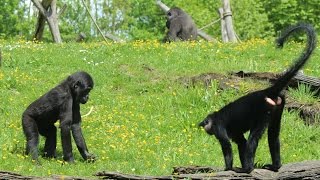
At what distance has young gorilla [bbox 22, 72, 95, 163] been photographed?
10.7m

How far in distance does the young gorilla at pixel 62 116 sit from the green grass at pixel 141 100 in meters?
0.28

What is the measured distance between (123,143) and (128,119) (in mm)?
1900

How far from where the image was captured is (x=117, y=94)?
15844mm

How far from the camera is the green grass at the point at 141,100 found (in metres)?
10.9

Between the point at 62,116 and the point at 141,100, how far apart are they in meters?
4.48

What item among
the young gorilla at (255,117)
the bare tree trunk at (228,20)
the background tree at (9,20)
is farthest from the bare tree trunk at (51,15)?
the background tree at (9,20)

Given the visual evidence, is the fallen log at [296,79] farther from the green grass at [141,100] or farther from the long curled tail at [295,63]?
the long curled tail at [295,63]

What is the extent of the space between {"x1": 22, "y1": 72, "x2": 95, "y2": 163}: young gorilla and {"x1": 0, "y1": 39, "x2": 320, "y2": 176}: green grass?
0.93 ft

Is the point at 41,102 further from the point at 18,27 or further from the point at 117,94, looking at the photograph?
the point at 18,27

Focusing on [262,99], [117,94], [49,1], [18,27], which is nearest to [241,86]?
[117,94]

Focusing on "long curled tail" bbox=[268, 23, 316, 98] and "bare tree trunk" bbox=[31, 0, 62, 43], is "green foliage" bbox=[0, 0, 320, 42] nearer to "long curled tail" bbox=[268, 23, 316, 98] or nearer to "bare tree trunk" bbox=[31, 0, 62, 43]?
"bare tree trunk" bbox=[31, 0, 62, 43]

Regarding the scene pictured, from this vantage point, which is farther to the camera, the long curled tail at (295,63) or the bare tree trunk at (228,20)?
the bare tree trunk at (228,20)

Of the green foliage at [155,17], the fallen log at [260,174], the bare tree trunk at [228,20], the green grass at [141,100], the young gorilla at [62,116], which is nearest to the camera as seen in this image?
the fallen log at [260,174]

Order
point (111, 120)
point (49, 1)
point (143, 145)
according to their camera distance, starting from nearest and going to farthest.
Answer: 1. point (143, 145)
2. point (111, 120)
3. point (49, 1)
